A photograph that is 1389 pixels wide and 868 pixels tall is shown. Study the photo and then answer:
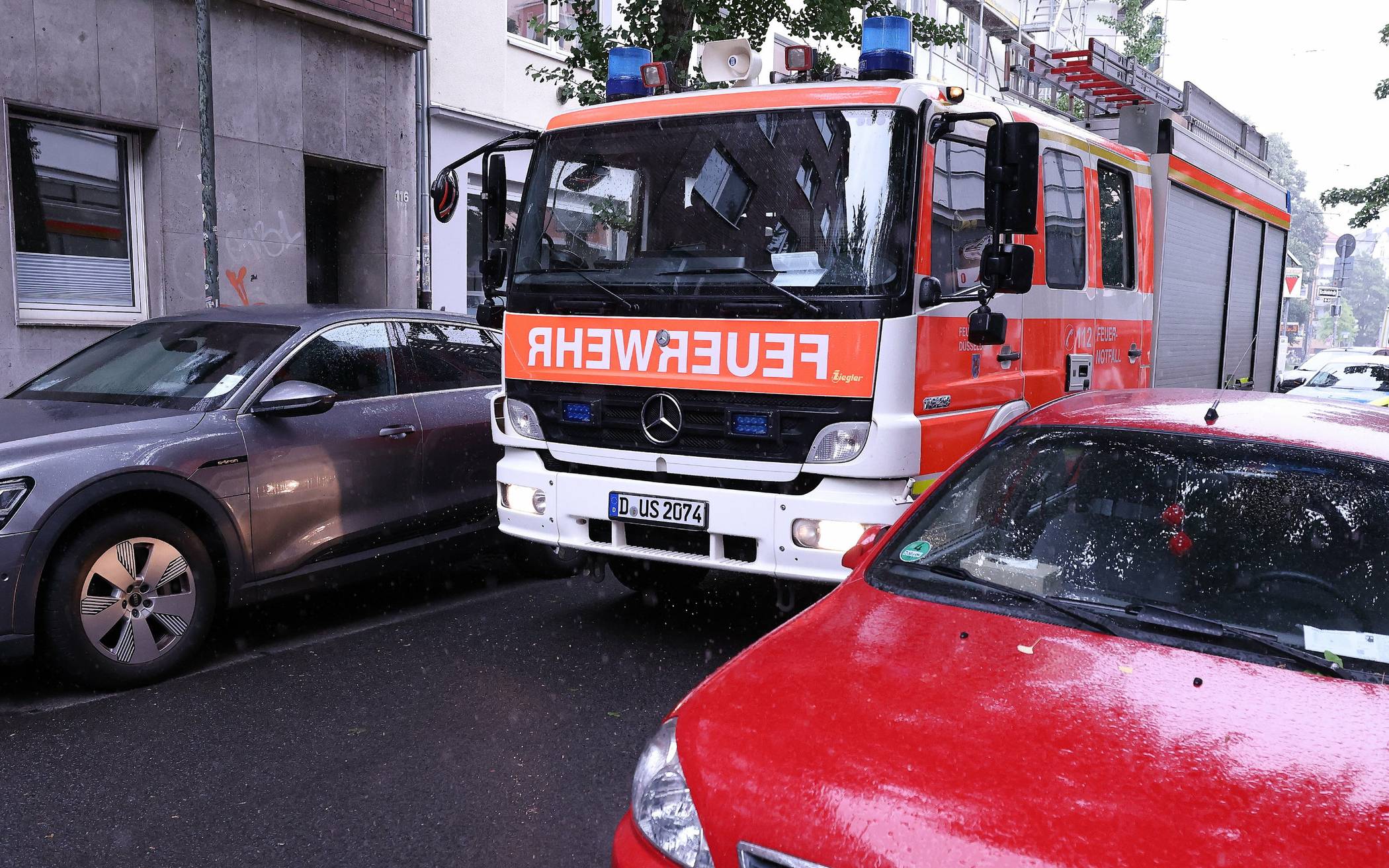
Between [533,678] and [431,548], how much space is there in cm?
142

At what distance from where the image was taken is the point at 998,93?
8852 mm

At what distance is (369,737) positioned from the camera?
4.28m

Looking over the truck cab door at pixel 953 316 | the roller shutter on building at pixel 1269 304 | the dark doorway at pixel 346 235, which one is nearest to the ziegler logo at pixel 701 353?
the truck cab door at pixel 953 316

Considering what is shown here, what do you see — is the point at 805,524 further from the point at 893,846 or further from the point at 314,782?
the point at 893,846

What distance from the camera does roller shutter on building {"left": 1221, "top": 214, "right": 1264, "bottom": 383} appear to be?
9.79m

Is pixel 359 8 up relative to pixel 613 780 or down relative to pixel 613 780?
up

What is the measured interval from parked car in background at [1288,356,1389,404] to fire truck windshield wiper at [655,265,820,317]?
453 inches

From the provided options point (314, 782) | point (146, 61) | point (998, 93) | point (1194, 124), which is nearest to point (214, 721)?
point (314, 782)

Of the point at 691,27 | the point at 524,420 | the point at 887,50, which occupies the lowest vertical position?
the point at 524,420

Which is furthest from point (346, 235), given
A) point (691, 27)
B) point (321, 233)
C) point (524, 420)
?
point (524, 420)

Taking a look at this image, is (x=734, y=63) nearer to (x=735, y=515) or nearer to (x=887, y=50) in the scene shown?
(x=887, y=50)

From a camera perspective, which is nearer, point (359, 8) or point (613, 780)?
point (613, 780)

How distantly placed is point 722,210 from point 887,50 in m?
1.06

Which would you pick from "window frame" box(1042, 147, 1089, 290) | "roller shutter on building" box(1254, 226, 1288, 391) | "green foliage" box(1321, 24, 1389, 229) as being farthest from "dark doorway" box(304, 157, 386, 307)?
"green foliage" box(1321, 24, 1389, 229)
